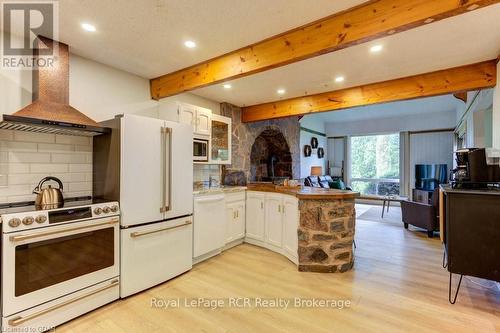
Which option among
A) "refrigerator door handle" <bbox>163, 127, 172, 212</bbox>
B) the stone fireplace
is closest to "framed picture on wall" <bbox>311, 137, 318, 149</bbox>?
the stone fireplace

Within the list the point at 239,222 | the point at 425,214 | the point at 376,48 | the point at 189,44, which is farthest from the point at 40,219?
the point at 425,214

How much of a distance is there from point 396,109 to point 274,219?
594 cm

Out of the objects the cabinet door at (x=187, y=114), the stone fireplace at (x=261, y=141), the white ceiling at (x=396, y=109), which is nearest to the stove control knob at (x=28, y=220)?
the cabinet door at (x=187, y=114)

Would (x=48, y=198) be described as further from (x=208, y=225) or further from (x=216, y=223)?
(x=216, y=223)

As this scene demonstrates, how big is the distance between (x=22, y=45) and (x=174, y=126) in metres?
1.59

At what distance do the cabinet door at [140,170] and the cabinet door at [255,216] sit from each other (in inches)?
64.9

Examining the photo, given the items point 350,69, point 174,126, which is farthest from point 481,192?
point 174,126

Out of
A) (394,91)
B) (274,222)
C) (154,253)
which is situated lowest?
(154,253)

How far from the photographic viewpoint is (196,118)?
145 inches

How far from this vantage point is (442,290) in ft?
8.39

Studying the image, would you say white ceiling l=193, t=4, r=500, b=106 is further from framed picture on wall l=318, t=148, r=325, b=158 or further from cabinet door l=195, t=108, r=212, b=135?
framed picture on wall l=318, t=148, r=325, b=158

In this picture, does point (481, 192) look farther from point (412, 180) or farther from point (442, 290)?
point (412, 180)

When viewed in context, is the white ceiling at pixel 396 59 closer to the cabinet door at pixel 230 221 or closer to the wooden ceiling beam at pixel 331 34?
the wooden ceiling beam at pixel 331 34

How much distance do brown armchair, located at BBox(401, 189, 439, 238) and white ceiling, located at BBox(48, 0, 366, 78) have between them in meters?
4.00
